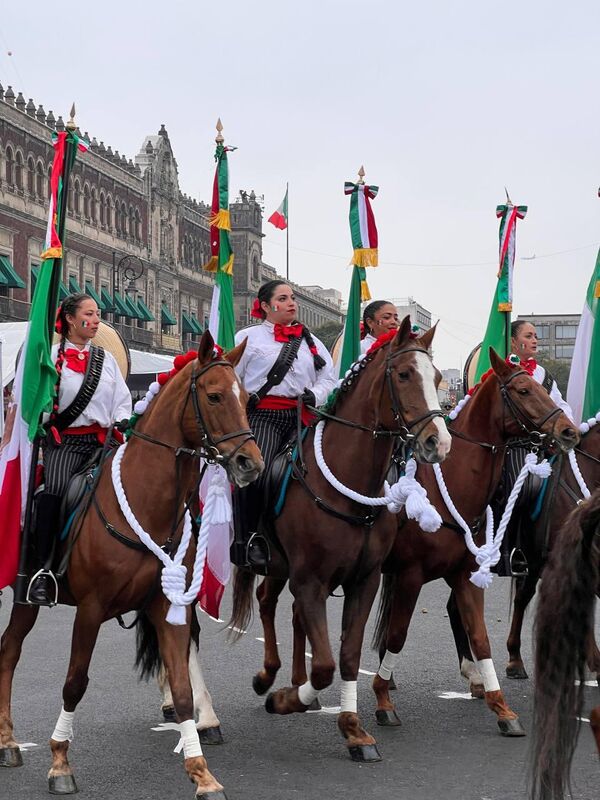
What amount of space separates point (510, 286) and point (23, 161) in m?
45.8

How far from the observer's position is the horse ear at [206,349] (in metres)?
5.52

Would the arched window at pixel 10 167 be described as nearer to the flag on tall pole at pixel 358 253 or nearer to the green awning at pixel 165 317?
the green awning at pixel 165 317

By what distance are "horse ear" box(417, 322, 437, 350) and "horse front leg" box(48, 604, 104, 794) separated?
7.37 ft

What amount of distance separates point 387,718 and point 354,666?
3.23 ft

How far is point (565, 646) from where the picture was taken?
12.9 feet

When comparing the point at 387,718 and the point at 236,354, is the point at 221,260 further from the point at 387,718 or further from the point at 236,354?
the point at 387,718

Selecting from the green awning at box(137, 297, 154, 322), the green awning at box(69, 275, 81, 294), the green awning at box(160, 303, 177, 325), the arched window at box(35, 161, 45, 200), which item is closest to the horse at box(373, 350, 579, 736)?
the arched window at box(35, 161, 45, 200)

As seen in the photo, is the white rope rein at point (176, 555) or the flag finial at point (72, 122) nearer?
the white rope rein at point (176, 555)

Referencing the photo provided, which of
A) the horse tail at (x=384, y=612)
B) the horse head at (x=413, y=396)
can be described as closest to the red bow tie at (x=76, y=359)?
the horse head at (x=413, y=396)

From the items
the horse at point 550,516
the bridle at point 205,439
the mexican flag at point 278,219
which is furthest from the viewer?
the mexican flag at point 278,219

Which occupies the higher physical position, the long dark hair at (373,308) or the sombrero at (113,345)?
the long dark hair at (373,308)

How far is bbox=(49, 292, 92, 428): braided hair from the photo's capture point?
20.4ft

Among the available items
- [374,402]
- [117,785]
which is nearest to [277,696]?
[117,785]

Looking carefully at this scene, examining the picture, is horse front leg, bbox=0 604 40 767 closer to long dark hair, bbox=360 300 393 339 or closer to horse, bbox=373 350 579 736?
horse, bbox=373 350 579 736
